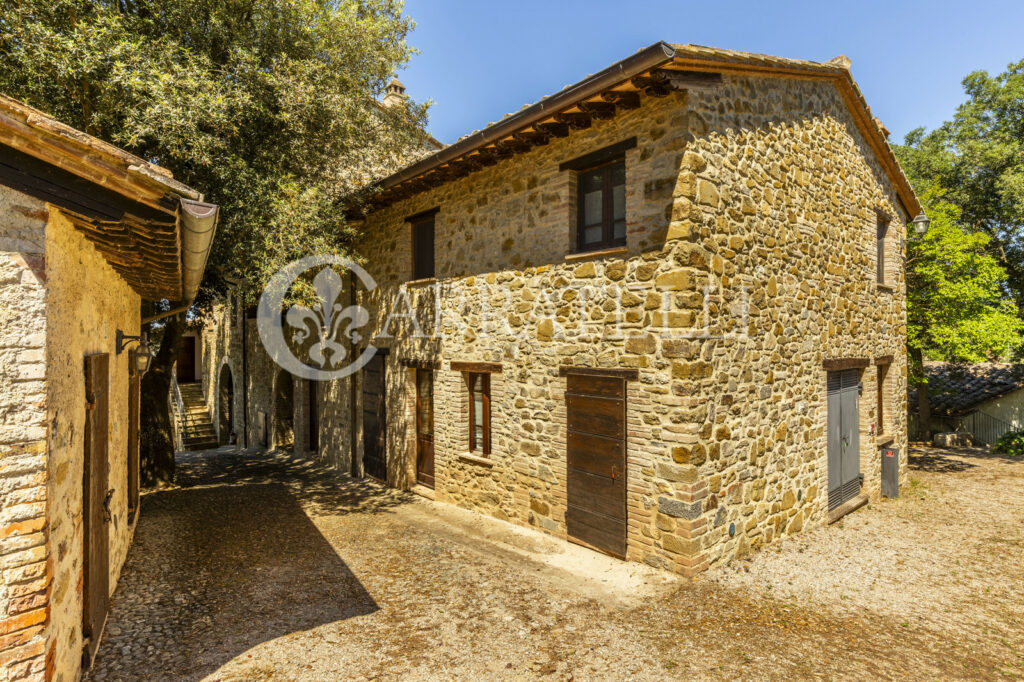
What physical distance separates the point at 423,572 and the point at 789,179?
273 inches

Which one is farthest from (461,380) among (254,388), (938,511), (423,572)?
(254,388)

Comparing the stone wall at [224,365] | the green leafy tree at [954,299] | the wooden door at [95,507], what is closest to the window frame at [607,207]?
the wooden door at [95,507]

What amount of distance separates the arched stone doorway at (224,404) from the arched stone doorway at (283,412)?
4.35 m

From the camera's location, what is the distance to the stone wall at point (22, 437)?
2.70 m

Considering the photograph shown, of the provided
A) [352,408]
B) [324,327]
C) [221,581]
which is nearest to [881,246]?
[352,408]

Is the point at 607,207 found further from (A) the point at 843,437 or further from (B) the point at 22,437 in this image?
(B) the point at 22,437

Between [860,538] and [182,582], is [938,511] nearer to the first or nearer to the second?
[860,538]

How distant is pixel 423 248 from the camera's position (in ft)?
31.3

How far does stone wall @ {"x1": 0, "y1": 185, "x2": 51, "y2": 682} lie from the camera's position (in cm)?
270

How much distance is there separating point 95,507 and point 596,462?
489cm

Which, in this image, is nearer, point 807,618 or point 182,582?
point 807,618

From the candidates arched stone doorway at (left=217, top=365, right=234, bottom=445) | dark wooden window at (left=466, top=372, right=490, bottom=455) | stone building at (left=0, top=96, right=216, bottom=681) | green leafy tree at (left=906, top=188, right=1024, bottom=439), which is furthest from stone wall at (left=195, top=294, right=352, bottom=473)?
green leafy tree at (left=906, top=188, right=1024, bottom=439)

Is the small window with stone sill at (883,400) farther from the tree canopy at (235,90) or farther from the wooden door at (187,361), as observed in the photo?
the wooden door at (187,361)

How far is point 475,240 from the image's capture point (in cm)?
820
